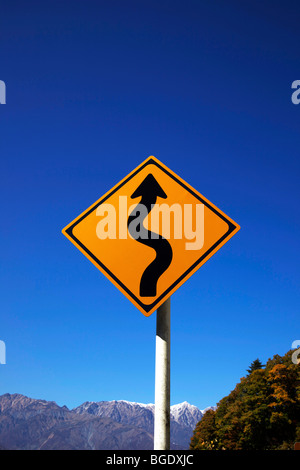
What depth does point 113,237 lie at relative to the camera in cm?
350

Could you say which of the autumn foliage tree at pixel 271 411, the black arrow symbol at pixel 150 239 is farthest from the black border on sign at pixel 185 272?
the autumn foliage tree at pixel 271 411

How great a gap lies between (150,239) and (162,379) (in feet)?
3.67

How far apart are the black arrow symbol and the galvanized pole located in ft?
0.68

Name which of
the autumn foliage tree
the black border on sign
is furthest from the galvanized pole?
the autumn foliage tree

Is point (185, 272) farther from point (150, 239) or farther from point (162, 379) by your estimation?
point (162, 379)

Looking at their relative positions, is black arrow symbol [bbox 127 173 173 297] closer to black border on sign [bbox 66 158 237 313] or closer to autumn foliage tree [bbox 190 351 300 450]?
→ black border on sign [bbox 66 158 237 313]

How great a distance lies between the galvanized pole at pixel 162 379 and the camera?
298 centimetres

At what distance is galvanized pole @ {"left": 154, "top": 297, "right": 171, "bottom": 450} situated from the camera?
2.98 metres

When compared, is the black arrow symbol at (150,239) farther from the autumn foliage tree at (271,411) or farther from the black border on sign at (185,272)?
the autumn foliage tree at (271,411)

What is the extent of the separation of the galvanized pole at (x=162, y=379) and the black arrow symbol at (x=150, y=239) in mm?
206

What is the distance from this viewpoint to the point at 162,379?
122 inches

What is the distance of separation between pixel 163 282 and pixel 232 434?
69429 mm
